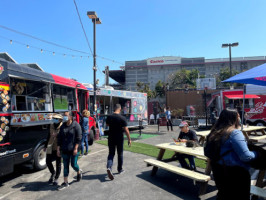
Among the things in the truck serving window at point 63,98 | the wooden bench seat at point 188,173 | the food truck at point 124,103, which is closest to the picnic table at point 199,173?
the wooden bench seat at point 188,173

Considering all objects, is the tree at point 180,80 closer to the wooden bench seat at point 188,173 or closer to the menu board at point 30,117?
the menu board at point 30,117

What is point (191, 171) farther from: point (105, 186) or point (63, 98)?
point (63, 98)

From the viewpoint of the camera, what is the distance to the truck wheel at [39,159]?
5258 millimetres

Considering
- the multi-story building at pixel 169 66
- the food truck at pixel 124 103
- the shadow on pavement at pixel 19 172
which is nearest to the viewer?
the shadow on pavement at pixel 19 172

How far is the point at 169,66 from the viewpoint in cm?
6469

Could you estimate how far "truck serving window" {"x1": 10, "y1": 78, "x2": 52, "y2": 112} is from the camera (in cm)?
483

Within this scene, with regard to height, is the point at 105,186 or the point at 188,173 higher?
the point at 188,173

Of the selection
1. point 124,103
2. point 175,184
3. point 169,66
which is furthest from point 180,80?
point 175,184

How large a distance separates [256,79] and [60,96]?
18.9 feet

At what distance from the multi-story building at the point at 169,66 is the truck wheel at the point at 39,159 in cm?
5734

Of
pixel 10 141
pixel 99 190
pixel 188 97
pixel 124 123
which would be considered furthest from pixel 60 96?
pixel 188 97

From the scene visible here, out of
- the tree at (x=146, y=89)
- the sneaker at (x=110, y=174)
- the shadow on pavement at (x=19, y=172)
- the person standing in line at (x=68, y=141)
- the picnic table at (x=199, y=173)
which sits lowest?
the shadow on pavement at (x=19, y=172)

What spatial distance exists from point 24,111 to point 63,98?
6.64 feet

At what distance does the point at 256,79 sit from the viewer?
434cm
